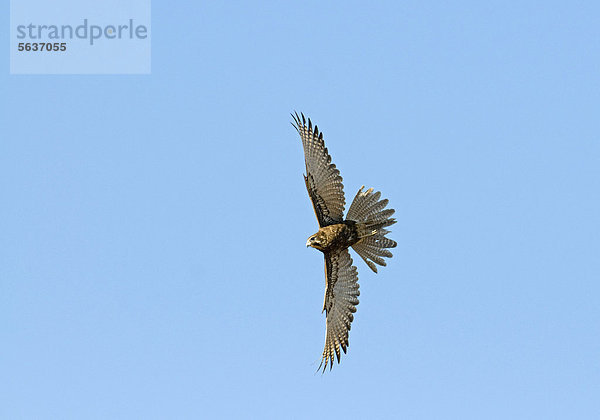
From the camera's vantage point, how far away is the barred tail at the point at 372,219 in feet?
57.9

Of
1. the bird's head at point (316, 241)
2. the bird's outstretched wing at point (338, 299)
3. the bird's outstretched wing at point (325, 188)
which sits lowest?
the bird's outstretched wing at point (338, 299)

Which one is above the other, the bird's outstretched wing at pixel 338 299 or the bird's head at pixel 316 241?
the bird's head at pixel 316 241

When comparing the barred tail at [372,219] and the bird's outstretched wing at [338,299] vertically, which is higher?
the barred tail at [372,219]

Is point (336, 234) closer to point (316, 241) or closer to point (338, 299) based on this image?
point (316, 241)

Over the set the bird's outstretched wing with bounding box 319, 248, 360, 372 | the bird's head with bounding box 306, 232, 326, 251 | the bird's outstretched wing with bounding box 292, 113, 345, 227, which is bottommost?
the bird's outstretched wing with bounding box 319, 248, 360, 372

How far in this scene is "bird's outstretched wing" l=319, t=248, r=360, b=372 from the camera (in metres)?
18.3

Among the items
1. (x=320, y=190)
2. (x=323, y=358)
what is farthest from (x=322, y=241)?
(x=323, y=358)

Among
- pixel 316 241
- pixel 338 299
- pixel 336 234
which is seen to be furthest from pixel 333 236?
pixel 338 299

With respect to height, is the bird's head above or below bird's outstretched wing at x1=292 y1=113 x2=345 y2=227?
below

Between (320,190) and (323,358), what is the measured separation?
3.42 m

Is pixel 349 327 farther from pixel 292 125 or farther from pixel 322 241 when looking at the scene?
pixel 292 125

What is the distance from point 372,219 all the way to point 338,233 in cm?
70

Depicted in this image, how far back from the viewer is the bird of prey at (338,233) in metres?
17.7

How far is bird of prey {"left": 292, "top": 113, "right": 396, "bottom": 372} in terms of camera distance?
58.1ft
